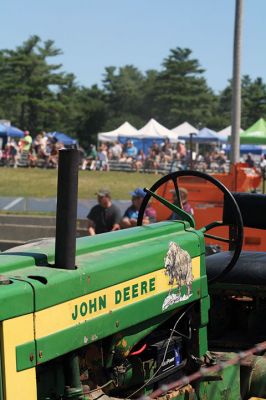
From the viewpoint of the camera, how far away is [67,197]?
9.77 feet

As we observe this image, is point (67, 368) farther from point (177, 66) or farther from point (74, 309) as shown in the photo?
point (177, 66)

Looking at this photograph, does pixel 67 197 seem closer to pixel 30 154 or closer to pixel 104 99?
pixel 30 154

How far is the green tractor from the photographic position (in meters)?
2.91

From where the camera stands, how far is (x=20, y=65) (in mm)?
66000

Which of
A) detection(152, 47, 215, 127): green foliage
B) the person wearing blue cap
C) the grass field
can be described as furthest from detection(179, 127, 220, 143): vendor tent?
detection(152, 47, 215, 127): green foliage

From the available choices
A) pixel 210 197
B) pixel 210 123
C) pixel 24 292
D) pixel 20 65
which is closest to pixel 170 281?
pixel 24 292

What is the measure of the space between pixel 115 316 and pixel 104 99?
78588 mm

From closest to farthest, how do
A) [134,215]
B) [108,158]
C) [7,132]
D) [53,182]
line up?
[134,215]
[53,182]
[108,158]
[7,132]

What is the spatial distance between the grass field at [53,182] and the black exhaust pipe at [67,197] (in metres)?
18.6

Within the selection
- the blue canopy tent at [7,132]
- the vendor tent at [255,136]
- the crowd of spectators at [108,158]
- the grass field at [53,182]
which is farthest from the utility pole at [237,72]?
the blue canopy tent at [7,132]

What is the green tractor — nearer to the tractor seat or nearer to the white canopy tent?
the tractor seat

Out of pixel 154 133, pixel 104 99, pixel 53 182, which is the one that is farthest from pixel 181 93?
pixel 53 182

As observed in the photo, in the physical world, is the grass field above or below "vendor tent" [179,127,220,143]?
below

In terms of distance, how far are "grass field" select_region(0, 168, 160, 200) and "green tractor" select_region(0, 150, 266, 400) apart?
17435 mm
